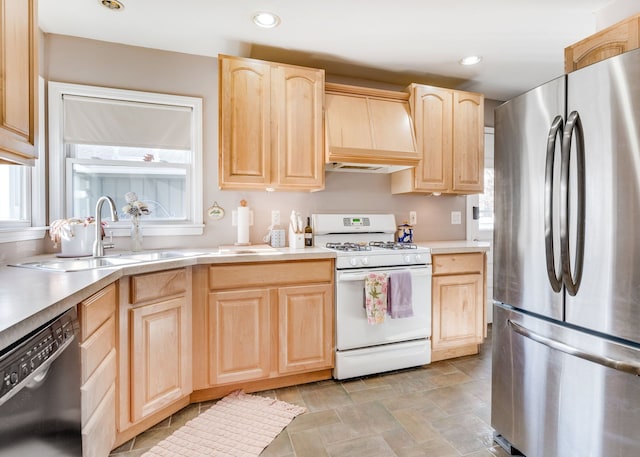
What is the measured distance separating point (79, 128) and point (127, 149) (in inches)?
12.6

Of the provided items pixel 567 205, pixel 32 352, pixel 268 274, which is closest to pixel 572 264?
pixel 567 205

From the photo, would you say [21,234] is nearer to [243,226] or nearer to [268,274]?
[243,226]

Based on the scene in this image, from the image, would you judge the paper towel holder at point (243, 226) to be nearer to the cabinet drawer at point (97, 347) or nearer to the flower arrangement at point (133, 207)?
the flower arrangement at point (133, 207)

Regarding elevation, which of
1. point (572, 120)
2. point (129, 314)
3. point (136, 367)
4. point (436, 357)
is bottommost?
point (436, 357)

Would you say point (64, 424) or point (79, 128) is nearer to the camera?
point (64, 424)

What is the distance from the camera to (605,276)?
1208 mm

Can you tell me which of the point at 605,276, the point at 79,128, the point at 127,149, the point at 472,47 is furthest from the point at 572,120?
the point at 79,128

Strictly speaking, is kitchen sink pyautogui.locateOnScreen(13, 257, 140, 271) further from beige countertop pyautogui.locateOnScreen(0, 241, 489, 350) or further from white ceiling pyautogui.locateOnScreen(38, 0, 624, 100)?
white ceiling pyautogui.locateOnScreen(38, 0, 624, 100)

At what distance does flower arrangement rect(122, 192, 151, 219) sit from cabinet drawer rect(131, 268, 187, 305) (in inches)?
25.1

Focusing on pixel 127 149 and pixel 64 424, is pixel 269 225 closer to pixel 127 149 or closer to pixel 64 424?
pixel 127 149

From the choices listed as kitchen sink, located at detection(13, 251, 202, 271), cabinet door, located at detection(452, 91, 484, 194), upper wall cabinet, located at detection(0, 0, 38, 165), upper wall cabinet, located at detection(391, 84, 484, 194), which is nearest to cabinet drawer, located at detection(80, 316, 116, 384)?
kitchen sink, located at detection(13, 251, 202, 271)

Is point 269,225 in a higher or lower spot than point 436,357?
higher

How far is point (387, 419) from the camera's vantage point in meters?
1.93

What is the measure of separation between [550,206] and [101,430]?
2.15 meters
